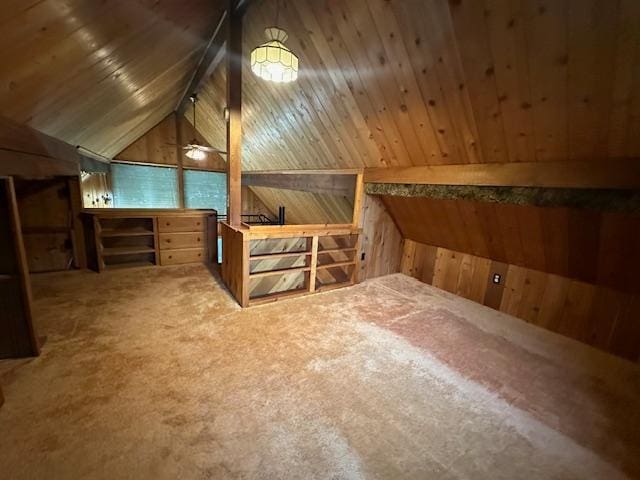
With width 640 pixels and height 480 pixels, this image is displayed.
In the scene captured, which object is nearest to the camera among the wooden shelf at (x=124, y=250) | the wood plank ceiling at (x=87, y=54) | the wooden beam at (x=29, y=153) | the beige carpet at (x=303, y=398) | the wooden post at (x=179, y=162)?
the beige carpet at (x=303, y=398)

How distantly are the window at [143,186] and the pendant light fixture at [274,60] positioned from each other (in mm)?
6322

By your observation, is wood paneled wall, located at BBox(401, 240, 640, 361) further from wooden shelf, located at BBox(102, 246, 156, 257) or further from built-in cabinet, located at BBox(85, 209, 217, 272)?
wooden shelf, located at BBox(102, 246, 156, 257)

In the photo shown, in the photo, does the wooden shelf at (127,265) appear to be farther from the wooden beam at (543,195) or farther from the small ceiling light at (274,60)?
the wooden beam at (543,195)

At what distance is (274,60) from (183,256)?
330 centimetres

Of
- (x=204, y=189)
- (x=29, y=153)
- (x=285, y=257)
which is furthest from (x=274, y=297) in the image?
(x=204, y=189)

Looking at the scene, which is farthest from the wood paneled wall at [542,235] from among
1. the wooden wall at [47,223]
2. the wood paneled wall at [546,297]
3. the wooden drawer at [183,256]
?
the wooden wall at [47,223]

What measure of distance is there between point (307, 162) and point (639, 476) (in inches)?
171

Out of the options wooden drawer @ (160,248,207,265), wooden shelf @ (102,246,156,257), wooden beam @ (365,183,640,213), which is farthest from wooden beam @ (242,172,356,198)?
wooden shelf @ (102,246,156,257)

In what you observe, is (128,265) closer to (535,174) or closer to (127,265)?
(127,265)

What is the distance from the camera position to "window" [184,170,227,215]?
7.64m

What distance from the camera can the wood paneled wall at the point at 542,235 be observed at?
86.0 inches

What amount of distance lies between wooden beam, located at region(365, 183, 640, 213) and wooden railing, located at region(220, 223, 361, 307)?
1148 millimetres

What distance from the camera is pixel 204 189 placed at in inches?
312

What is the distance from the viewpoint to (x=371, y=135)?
2.95 metres
